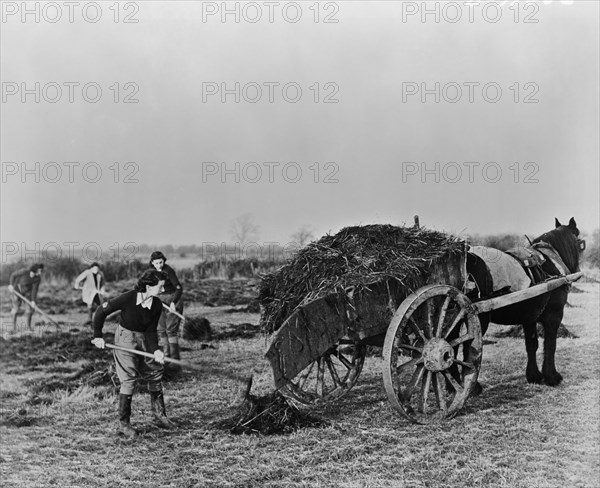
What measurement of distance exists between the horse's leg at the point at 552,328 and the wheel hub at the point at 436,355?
0.79 meters

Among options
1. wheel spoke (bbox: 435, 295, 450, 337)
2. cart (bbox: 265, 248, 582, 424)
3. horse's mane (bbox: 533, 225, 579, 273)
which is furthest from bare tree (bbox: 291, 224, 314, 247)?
horse's mane (bbox: 533, 225, 579, 273)

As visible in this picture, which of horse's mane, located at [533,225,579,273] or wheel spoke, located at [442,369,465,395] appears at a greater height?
horse's mane, located at [533,225,579,273]

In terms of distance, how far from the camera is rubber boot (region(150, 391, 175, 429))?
10.7ft

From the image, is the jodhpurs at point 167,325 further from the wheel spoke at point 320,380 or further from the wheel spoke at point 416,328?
the wheel spoke at point 416,328

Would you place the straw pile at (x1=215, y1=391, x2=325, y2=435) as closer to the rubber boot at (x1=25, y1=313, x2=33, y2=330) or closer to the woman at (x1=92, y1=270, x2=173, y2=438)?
the woman at (x1=92, y1=270, x2=173, y2=438)

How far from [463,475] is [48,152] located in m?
3.16

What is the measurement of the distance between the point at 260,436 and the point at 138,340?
2.89ft

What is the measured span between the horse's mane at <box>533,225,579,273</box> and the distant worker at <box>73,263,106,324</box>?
2.79 meters

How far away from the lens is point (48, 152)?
3.63m

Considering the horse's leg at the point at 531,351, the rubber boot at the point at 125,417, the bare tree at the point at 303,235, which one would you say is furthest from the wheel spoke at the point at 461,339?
the rubber boot at the point at 125,417

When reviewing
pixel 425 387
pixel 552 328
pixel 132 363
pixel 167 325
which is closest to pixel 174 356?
pixel 167 325

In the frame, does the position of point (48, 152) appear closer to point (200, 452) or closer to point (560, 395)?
point (200, 452)

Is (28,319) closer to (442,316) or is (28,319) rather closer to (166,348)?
(166,348)

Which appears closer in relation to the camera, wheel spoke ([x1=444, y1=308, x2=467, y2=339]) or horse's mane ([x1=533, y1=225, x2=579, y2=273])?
wheel spoke ([x1=444, y1=308, x2=467, y2=339])
